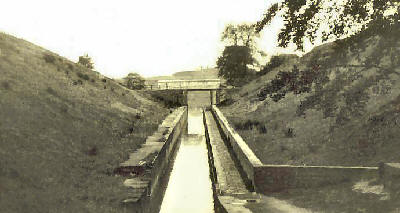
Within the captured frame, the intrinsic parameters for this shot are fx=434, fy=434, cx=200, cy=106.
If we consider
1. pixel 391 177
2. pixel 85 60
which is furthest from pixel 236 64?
pixel 391 177

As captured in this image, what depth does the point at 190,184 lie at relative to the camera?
1648cm

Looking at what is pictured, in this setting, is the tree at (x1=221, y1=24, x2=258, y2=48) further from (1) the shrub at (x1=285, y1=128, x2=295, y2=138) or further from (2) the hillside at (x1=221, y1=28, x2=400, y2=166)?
(1) the shrub at (x1=285, y1=128, x2=295, y2=138)

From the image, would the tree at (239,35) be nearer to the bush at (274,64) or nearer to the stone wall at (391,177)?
the bush at (274,64)

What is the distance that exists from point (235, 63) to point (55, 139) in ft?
137

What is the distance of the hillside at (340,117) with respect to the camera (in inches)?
369

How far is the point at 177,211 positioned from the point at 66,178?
12.2 feet

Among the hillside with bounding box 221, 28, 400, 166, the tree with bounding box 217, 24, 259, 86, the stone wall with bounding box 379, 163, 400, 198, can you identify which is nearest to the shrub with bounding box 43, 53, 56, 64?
the hillside with bounding box 221, 28, 400, 166

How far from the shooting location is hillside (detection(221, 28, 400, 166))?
9383 millimetres

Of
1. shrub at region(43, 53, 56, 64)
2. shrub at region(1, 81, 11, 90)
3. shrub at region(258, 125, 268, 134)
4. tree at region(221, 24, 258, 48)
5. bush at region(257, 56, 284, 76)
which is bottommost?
shrub at region(258, 125, 268, 134)

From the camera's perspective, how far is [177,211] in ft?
42.4

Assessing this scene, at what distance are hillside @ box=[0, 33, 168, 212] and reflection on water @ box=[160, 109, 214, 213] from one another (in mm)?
2128

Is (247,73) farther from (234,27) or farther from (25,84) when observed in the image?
(25,84)

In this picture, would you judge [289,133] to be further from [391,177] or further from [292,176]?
[391,177]

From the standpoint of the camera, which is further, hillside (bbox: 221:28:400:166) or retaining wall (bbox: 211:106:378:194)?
retaining wall (bbox: 211:106:378:194)
